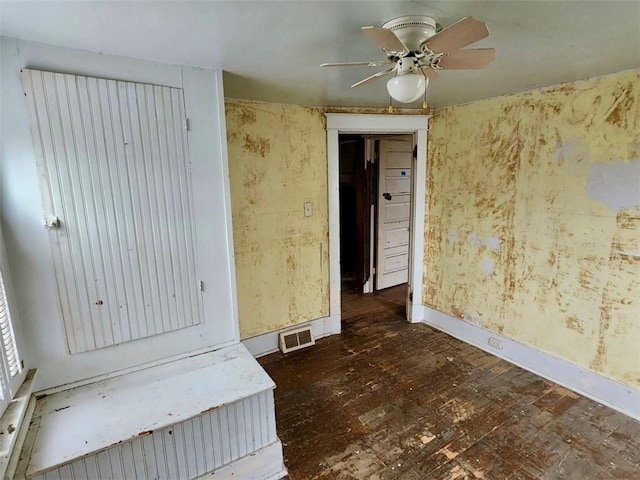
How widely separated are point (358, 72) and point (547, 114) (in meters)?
1.39

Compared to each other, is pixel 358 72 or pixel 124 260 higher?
A: pixel 358 72

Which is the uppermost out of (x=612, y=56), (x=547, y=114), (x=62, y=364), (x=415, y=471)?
(x=612, y=56)

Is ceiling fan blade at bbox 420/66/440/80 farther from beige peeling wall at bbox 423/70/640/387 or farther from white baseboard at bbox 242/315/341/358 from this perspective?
white baseboard at bbox 242/315/341/358

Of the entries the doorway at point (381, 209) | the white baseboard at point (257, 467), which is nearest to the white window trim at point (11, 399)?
the white baseboard at point (257, 467)

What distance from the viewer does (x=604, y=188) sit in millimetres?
2098

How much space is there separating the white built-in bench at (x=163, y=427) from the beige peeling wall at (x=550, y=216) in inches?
82.6

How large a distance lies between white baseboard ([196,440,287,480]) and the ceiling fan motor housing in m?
2.01

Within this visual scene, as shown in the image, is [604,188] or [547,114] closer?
[604,188]

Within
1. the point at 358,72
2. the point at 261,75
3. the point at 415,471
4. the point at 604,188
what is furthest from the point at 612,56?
the point at 415,471

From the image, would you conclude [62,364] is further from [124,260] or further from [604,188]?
[604,188]

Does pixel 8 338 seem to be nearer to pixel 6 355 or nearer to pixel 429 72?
pixel 6 355

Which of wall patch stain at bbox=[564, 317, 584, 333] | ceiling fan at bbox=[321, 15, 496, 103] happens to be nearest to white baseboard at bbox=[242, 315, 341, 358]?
wall patch stain at bbox=[564, 317, 584, 333]

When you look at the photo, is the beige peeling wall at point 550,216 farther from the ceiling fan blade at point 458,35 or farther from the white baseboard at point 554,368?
the ceiling fan blade at point 458,35

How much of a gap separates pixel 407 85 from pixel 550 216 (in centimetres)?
168
